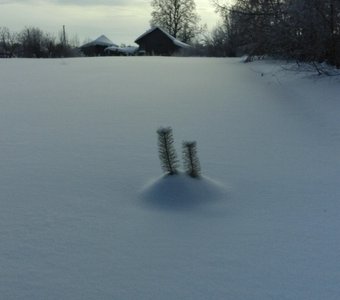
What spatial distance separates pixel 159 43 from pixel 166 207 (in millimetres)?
45853

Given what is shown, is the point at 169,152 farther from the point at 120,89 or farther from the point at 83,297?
the point at 120,89

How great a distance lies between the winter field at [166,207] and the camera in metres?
1.91

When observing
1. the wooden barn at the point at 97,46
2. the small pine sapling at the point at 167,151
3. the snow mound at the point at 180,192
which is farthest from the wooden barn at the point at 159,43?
the snow mound at the point at 180,192

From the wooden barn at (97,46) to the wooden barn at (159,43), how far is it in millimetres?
4582

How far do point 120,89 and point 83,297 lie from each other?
5500mm

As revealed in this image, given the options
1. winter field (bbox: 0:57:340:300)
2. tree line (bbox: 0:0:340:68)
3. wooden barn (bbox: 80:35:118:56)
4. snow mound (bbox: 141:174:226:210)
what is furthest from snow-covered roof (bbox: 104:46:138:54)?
snow mound (bbox: 141:174:226:210)

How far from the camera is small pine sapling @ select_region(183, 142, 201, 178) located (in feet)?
9.64

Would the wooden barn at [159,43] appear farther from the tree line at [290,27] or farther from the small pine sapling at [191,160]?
the small pine sapling at [191,160]

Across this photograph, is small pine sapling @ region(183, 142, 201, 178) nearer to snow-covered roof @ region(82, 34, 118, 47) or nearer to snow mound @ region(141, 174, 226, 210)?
snow mound @ region(141, 174, 226, 210)

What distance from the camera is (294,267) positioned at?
2.03 meters

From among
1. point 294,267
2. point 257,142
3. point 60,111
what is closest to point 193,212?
point 294,267

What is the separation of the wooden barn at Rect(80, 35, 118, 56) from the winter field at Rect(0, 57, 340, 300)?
44.1 m

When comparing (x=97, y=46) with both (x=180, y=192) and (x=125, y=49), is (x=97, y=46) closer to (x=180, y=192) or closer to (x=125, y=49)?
(x=125, y=49)

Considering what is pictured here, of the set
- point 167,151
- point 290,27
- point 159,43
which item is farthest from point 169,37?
point 167,151
